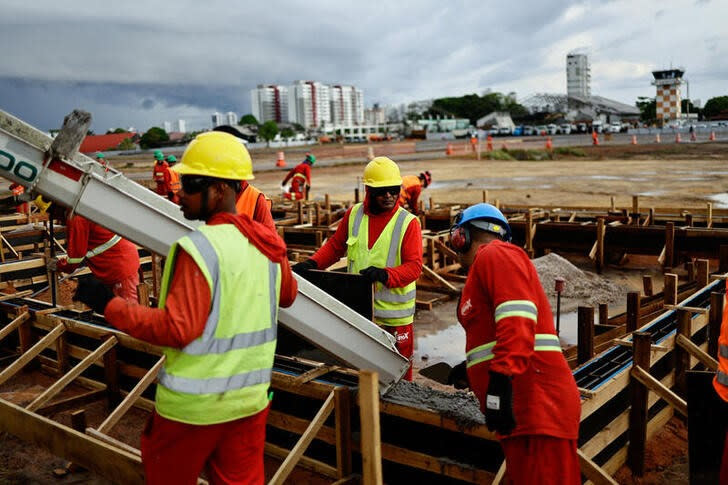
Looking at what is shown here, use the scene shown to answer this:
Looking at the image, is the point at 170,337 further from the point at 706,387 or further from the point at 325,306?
the point at 706,387

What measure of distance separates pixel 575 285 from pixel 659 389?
19.0ft

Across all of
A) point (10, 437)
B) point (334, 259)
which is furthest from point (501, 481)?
point (10, 437)

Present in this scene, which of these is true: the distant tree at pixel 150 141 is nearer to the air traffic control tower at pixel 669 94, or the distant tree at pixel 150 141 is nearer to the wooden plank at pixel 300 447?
the air traffic control tower at pixel 669 94

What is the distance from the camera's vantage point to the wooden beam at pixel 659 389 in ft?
13.3

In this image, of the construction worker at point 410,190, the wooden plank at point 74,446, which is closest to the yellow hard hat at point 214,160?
the wooden plank at point 74,446

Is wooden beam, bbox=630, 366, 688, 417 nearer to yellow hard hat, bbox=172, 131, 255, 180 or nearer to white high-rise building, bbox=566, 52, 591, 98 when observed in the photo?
yellow hard hat, bbox=172, 131, 255, 180

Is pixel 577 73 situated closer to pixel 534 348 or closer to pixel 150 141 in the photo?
pixel 150 141

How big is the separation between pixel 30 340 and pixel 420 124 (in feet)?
401

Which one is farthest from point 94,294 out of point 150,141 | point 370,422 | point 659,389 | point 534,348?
point 150,141

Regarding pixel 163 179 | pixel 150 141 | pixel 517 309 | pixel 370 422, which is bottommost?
pixel 370 422

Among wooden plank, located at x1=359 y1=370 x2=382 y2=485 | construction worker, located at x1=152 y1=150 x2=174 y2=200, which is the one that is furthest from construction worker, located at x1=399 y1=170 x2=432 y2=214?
wooden plank, located at x1=359 y1=370 x2=382 y2=485

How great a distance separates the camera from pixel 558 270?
9.95 metres

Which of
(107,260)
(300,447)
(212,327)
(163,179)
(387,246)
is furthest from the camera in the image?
(163,179)

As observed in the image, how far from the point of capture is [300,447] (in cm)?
365
